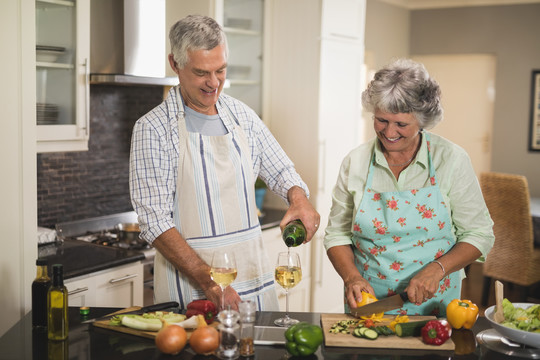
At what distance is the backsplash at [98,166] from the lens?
355cm

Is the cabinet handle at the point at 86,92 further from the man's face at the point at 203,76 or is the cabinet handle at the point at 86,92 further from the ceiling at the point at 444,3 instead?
the ceiling at the point at 444,3

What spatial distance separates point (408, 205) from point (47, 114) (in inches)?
72.0

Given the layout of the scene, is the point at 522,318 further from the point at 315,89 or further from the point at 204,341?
the point at 315,89

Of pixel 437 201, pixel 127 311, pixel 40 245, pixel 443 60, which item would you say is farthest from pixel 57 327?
pixel 443 60

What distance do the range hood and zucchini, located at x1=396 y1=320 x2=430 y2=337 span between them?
2.19m

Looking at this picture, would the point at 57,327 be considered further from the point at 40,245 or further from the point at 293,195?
the point at 40,245

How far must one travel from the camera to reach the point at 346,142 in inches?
182

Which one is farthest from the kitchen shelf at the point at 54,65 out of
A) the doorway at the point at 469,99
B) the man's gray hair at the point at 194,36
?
the doorway at the point at 469,99

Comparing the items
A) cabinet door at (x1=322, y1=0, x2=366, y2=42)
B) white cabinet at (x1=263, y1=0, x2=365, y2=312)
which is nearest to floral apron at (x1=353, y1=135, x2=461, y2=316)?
white cabinet at (x1=263, y1=0, x2=365, y2=312)

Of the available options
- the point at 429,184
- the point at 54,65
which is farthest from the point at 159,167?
the point at 54,65

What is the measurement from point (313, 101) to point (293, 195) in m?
2.12

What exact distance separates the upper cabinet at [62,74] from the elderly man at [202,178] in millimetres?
1059

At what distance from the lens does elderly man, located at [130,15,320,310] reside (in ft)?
6.95

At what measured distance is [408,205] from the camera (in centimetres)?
221
